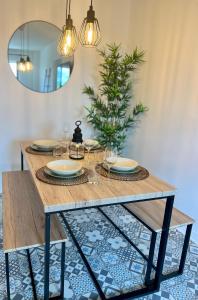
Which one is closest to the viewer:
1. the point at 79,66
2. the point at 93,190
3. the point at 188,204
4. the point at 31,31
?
the point at 93,190

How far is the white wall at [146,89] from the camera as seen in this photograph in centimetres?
229

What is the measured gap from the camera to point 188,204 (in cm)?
236

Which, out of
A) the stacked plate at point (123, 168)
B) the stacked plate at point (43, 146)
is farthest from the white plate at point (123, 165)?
the stacked plate at point (43, 146)

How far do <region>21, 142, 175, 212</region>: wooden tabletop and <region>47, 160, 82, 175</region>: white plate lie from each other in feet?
0.41

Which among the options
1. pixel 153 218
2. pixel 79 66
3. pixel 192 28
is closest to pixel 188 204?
pixel 153 218

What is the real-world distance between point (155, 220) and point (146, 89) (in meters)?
1.70

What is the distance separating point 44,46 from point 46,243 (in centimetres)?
235

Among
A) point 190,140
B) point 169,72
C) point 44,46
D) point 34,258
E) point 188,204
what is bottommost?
point 34,258

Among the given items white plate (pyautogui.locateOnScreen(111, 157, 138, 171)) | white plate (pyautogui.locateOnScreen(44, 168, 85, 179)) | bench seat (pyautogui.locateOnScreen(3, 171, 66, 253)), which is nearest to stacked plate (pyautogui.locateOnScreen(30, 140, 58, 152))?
bench seat (pyautogui.locateOnScreen(3, 171, 66, 253))

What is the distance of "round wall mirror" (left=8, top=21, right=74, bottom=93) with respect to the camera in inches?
109

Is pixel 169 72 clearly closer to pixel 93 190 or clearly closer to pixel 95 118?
pixel 95 118

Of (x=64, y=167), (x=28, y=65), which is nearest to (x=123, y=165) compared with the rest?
(x=64, y=167)

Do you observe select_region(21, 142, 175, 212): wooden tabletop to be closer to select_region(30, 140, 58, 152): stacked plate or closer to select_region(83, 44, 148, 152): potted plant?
select_region(30, 140, 58, 152): stacked plate

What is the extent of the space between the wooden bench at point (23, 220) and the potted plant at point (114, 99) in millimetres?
1165
